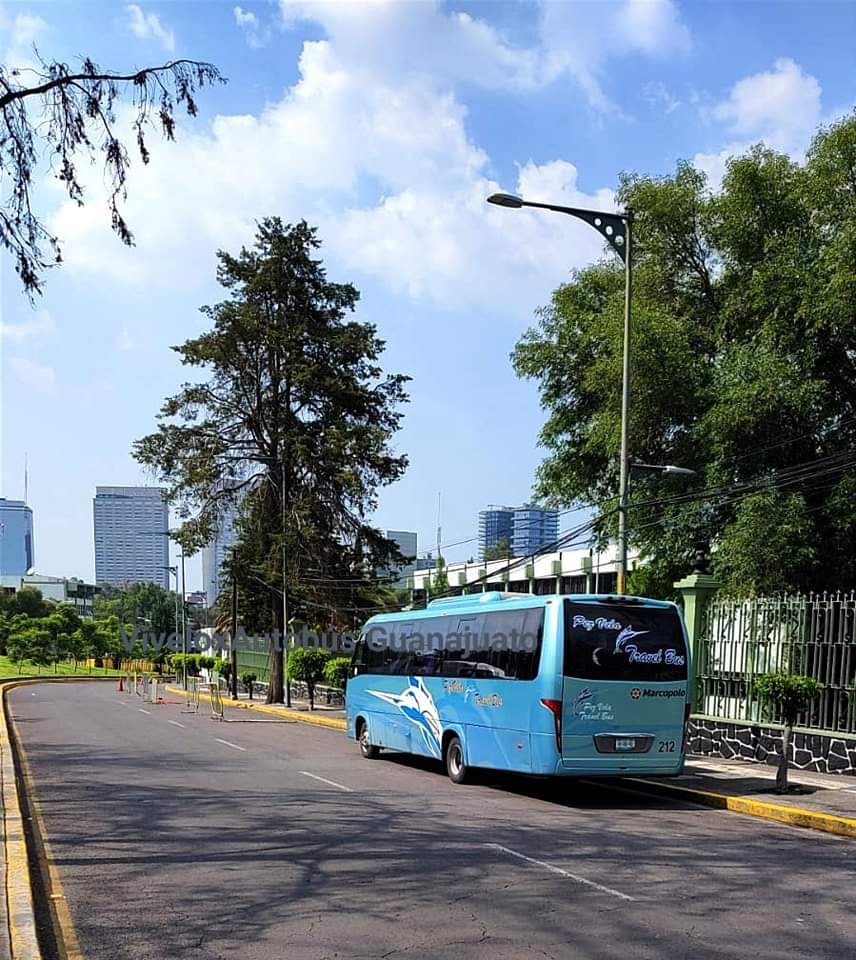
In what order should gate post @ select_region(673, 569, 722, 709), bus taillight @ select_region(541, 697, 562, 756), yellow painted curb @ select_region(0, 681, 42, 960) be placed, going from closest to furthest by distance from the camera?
yellow painted curb @ select_region(0, 681, 42, 960) < bus taillight @ select_region(541, 697, 562, 756) < gate post @ select_region(673, 569, 722, 709)

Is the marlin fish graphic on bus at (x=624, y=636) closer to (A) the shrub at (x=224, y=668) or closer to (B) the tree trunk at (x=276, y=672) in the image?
(B) the tree trunk at (x=276, y=672)

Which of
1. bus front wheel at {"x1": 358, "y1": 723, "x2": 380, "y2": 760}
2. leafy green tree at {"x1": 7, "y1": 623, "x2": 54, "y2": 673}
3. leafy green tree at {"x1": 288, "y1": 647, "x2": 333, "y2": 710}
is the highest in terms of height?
bus front wheel at {"x1": 358, "y1": 723, "x2": 380, "y2": 760}

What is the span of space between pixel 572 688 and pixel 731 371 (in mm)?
14485

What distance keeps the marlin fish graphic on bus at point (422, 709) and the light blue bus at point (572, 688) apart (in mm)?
613

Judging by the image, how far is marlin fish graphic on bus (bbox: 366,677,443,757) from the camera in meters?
18.3

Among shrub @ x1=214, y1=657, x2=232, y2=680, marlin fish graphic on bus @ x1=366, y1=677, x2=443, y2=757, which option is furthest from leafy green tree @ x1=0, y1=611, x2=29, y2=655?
marlin fish graphic on bus @ x1=366, y1=677, x2=443, y2=757

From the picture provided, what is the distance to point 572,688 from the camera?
1480cm

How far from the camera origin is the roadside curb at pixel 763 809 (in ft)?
41.7

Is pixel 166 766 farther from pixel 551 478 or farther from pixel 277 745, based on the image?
pixel 551 478

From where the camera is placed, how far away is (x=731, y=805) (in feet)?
47.8

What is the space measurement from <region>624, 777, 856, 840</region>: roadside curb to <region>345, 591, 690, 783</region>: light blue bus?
55 centimetres

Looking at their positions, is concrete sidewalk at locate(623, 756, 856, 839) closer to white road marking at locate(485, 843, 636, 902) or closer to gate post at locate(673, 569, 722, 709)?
gate post at locate(673, 569, 722, 709)

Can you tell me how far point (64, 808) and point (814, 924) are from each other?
8.86 m

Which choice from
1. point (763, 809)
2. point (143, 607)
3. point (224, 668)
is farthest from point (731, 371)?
point (143, 607)
